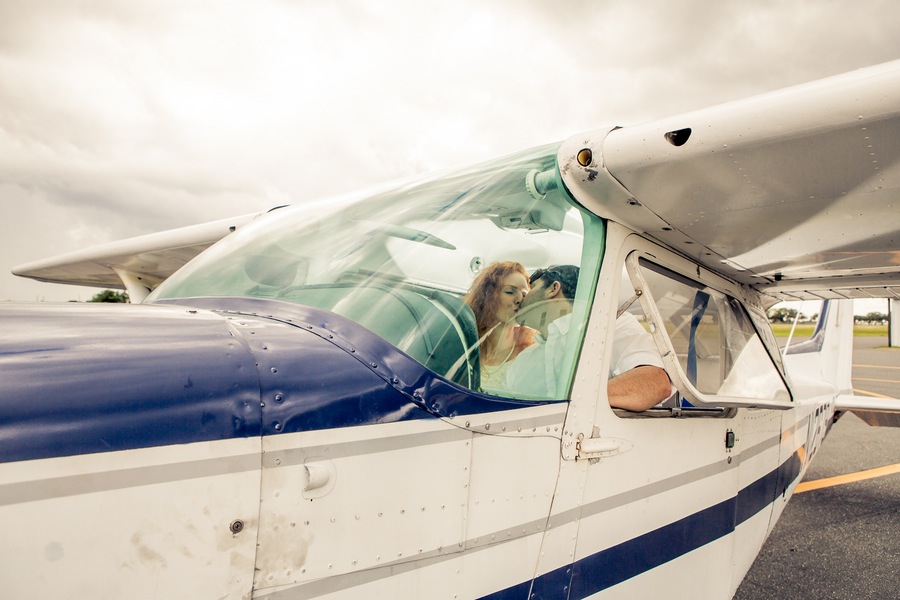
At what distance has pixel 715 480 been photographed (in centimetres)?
216

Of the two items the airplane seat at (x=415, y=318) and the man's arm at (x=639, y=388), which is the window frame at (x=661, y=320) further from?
the airplane seat at (x=415, y=318)

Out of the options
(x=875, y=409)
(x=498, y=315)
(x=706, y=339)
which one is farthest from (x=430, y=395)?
(x=875, y=409)

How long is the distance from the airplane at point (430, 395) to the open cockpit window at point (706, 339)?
21 mm

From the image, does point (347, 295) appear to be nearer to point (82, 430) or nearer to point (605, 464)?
point (82, 430)

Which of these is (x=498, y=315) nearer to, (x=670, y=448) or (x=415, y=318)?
(x=415, y=318)

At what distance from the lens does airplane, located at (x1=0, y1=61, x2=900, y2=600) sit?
0.87 metres

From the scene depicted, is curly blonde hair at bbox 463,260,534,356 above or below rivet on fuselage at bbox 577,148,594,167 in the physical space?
below

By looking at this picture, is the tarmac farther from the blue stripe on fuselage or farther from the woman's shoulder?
the woman's shoulder

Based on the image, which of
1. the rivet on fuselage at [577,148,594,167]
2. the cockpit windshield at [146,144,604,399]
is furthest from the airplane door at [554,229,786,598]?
the rivet on fuselage at [577,148,594,167]

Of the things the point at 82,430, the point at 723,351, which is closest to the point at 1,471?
the point at 82,430

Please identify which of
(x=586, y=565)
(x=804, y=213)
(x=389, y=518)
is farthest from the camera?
(x=804, y=213)

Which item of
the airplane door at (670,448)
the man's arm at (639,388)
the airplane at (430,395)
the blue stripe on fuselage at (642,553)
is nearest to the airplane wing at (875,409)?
the airplane door at (670,448)

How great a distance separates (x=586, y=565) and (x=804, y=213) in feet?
4.52

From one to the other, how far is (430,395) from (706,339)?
1877 millimetres
